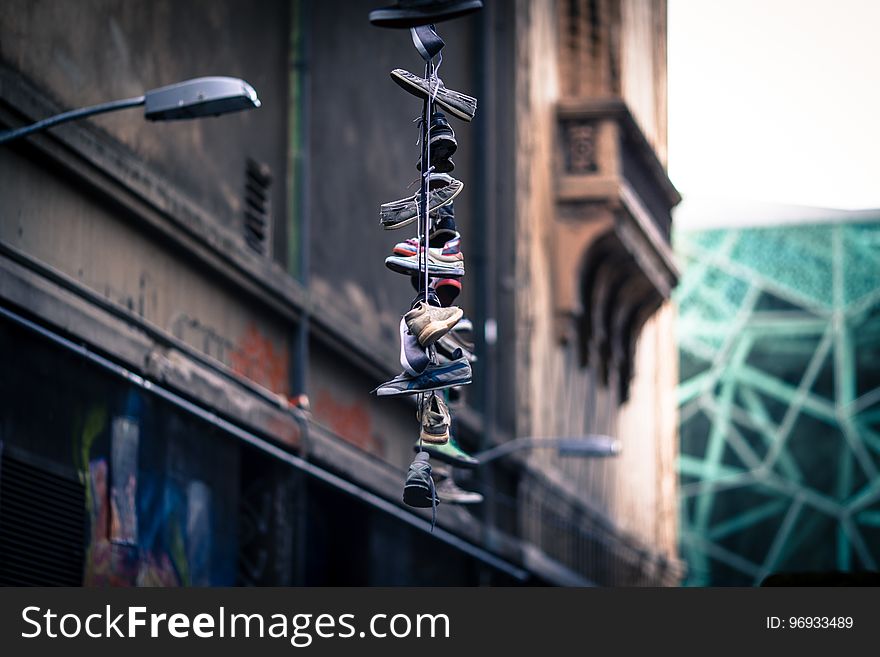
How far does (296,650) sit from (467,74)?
18.8 meters

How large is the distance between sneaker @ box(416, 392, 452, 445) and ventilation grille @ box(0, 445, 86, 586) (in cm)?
637

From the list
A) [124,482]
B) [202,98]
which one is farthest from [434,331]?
[124,482]

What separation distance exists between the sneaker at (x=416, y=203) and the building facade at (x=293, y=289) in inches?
233

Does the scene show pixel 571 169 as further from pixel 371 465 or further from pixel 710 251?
pixel 710 251

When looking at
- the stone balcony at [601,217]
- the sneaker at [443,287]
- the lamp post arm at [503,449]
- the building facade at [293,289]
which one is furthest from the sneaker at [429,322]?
the stone balcony at [601,217]

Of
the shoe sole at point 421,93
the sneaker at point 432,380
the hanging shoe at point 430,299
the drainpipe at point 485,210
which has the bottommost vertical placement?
the sneaker at point 432,380

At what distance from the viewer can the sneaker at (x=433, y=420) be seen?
11742mm

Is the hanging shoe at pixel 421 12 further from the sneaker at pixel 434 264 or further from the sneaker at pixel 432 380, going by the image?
the sneaker at pixel 432 380

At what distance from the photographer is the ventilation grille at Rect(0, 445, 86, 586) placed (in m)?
17.3

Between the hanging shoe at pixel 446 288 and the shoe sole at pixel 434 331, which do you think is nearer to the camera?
the shoe sole at pixel 434 331

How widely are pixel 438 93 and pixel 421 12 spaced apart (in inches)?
19.3

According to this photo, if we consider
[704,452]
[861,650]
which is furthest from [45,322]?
[704,452]

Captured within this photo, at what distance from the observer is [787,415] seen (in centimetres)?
7038

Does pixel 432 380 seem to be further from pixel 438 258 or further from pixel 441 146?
pixel 441 146
